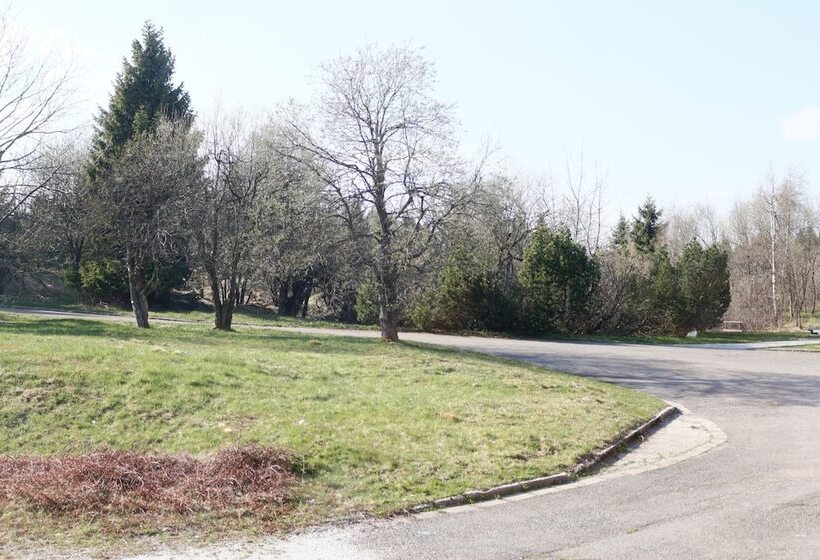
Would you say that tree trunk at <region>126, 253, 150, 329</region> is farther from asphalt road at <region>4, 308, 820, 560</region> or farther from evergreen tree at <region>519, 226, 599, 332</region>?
evergreen tree at <region>519, 226, 599, 332</region>

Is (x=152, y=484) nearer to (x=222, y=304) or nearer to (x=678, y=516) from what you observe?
(x=678, y=516)

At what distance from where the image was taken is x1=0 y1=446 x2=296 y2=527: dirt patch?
6887 millimetres

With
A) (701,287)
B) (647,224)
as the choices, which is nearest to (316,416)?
(701,287)

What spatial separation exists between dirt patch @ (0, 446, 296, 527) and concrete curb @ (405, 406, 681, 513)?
4.91ft

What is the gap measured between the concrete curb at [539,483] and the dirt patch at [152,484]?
150 cm

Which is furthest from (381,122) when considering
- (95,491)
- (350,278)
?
(95,491)

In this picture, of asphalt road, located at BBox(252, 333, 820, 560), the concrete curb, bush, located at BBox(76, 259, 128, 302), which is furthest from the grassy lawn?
bush, located at BBox(76, 259, 128, 302)

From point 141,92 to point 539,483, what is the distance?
38.8 meters

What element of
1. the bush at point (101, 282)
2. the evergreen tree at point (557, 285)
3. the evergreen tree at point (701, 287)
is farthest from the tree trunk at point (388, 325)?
the bush at point (101, 282)

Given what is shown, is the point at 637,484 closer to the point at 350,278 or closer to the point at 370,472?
the point at 370,472

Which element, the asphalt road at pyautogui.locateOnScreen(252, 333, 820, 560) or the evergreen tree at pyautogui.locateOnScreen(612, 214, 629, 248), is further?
the evergreen tree at pyautogui.locateOnScreen(612, 214, 629, 248)

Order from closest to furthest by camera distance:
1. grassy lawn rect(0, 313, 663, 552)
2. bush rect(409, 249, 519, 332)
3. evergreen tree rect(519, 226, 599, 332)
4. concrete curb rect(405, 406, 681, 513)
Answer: concrete curb rect(405, 406, 681, 513), grassy lawn rect(0, 313, 663, 552), evergreen tree rect(519, 226, 599, 332), bush rect(409, 249, 519, 332)

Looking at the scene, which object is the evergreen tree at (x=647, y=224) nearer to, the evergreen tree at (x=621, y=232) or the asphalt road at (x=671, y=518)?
the evergreen tree at (x=621, y=232)

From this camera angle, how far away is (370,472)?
27.4ft
